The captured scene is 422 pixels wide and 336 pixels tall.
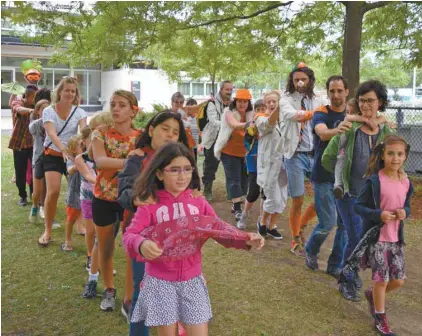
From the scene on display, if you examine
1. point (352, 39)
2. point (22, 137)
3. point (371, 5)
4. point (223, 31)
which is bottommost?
point (22, 137)

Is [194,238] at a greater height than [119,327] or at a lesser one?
greater

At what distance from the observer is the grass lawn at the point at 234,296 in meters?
3.77

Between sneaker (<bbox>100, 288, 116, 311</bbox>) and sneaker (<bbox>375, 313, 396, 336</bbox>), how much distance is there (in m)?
2.05

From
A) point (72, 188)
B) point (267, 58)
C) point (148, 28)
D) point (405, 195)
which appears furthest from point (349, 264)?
point (267, 58)

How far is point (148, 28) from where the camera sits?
28.5 feet

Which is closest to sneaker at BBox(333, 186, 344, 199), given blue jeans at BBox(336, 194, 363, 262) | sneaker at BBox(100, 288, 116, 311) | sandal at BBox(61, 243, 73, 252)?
blue jeans at BBox(336, 194, 363, 262)

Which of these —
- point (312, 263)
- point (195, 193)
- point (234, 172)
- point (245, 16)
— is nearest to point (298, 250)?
point (312, 263)

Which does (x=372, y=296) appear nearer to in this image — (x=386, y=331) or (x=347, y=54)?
(x=386, y=331)

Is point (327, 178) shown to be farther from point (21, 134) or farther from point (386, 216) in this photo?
point (21, 134)

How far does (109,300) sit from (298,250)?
234cm

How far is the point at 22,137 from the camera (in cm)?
764

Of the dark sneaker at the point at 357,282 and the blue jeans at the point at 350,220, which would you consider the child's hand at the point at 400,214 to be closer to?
the blue jeans at the point at 350,220

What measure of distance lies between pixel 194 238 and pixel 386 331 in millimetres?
1871

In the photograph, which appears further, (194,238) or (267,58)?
(267,58)
